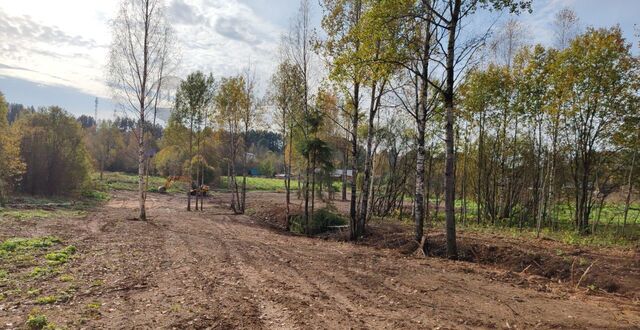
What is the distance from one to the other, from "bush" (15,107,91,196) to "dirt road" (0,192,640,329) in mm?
22019

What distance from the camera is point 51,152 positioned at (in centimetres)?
2947

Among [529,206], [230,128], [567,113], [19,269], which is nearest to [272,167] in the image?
[230,128]

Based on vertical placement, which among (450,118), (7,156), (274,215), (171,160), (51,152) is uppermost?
(450,118)

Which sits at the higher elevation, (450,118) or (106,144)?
(106,144)

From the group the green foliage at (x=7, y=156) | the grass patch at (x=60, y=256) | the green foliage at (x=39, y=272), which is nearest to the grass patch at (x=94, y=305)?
the green foliage at (x=39, y=272)

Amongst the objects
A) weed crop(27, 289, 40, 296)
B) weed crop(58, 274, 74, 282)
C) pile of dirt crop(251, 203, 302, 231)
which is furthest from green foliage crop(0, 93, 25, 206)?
weed crop(27, 289, 40, 296)

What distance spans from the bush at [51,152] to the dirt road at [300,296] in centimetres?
2202

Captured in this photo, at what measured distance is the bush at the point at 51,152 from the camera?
28688mm

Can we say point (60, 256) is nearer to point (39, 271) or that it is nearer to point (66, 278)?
point (39, 271)

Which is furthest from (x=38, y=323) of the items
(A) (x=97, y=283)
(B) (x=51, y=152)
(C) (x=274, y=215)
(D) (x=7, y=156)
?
(B) (x=51, y=152)

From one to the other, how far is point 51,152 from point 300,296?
29954mm

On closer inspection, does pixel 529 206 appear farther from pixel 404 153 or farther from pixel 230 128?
pixel 230 128

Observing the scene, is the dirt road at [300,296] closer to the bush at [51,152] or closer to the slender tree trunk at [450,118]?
the slender tree trunk at [450,118]

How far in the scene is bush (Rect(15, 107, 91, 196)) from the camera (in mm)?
28688
